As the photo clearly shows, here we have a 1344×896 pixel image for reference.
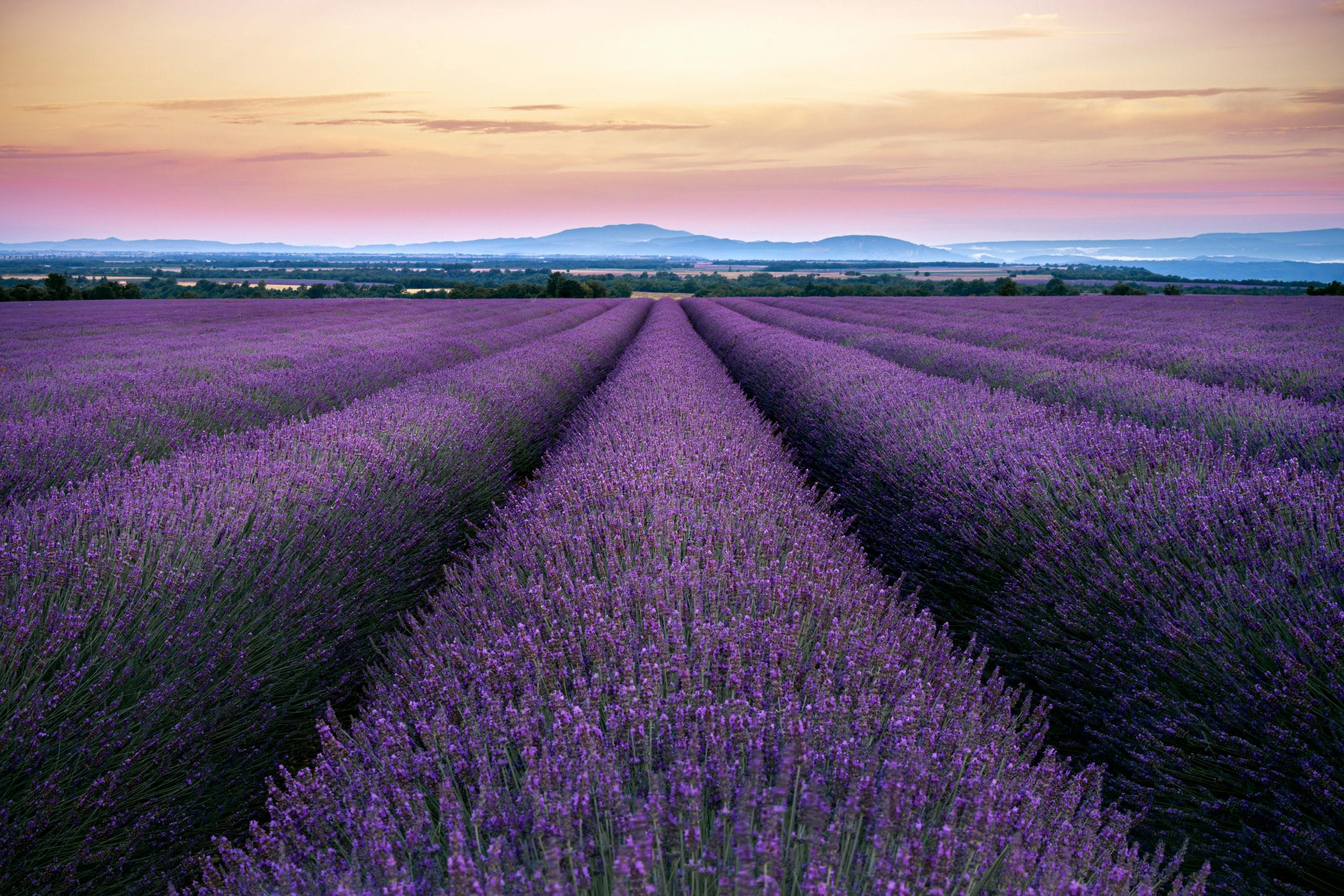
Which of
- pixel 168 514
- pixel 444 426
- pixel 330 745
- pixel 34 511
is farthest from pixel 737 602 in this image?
pixel 444 426

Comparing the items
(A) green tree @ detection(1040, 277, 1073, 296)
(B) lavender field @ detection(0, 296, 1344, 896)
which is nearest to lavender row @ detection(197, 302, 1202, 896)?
(B) lavender field @ detection(0, 296, 1344, 896)

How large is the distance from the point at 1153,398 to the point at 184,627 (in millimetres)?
5920

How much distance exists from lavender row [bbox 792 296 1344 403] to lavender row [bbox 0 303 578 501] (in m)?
7.77

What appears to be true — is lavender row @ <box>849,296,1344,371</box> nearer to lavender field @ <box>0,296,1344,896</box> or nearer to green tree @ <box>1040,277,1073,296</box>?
lavender field @ <box>0,296,1344,896</box>

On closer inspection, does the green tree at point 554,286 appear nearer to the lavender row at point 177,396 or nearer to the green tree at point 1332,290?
the green tree at point 1332,290

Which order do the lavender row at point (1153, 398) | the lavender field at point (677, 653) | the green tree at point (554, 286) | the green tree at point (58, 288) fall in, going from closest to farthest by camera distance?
the lavender field at point (677, 653)
the lavender row at point (1153, 398)
the green tree at point (58, 288)
the green tree at point (554, 286)

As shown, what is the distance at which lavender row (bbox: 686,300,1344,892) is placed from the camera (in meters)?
1.86

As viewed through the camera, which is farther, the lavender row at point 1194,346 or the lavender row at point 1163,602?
the lavender row at point 1194,346

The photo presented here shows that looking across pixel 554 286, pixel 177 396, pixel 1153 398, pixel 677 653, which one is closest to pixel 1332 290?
pixel 1153 398

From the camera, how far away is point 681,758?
116 centimetres

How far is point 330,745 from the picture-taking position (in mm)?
1439

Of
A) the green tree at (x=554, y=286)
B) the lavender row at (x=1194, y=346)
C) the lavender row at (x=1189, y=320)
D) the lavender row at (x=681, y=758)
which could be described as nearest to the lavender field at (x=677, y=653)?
the lavender row at (x=681, y=758)

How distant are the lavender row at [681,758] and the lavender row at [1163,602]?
0.45 metres

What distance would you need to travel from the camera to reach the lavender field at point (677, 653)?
114cm
